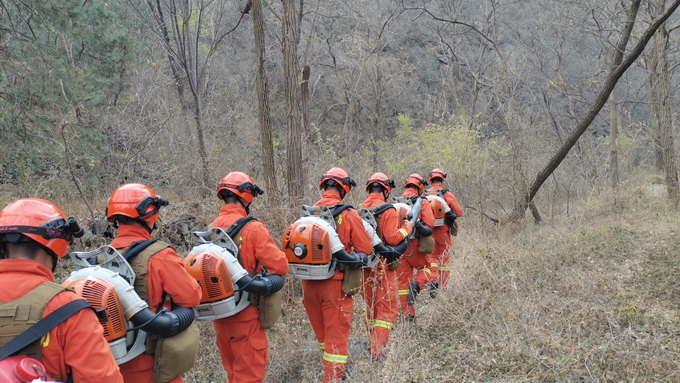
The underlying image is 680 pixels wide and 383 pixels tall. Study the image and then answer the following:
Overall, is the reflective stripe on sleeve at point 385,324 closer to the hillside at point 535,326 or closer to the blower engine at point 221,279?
the hillside at point 535,326

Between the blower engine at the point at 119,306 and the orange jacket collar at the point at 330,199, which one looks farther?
the orange jacket collar at the point at 330,199

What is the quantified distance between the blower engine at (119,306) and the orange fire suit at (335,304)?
6.56 feet

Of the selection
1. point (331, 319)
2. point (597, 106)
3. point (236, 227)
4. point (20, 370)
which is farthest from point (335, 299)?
point (597, 106)

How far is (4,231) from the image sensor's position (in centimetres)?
218

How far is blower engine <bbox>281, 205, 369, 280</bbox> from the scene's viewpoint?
189 inches

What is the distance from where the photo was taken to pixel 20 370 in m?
1.87

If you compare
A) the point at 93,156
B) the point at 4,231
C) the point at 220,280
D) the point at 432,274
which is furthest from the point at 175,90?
the point at 4,231

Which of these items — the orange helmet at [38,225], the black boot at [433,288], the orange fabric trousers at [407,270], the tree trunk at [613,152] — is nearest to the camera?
the orange helmet at [38,225]

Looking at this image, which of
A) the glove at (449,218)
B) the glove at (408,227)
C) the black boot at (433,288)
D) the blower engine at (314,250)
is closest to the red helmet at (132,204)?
the blower engine at (314,250)

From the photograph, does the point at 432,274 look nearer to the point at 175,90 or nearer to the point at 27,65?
the point at 27,65

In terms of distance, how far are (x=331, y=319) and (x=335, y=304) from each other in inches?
6.6

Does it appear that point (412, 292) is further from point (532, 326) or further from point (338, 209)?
point (338, 209)

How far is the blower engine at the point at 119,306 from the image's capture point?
2768 mm

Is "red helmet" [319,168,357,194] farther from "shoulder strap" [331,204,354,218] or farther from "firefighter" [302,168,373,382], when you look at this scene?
"shoulder strap" [331,204,354,218]
